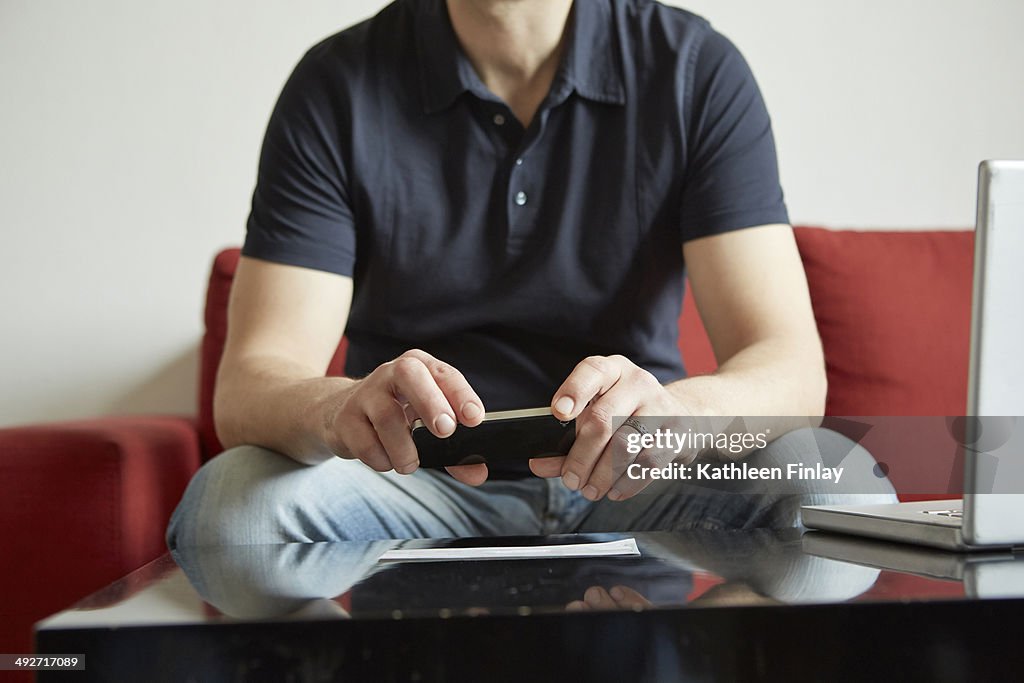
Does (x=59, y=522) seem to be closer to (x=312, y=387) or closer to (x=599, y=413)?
(x=312, y=387)

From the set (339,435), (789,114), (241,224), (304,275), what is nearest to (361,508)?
(339,435)

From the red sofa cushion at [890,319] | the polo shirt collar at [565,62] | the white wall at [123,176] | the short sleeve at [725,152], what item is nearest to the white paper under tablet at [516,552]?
the short sleeve at [725,152]

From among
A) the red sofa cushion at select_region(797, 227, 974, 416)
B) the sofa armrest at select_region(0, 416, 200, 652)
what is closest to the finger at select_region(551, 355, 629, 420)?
the sofa armrest at select_region(0, 416, 200, 652)

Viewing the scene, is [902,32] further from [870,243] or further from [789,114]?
[870,243]

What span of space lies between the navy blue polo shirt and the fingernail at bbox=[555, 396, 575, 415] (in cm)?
47

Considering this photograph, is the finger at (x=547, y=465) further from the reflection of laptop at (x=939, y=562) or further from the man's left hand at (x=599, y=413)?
the reflection of laptop at (x=939, y=562)

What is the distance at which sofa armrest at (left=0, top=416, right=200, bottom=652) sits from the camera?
1168 mm

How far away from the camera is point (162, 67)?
6.24 ft

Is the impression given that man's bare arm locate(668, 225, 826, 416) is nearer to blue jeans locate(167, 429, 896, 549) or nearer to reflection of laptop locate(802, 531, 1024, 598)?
blue jeans locate(167, 429, 896, 549)

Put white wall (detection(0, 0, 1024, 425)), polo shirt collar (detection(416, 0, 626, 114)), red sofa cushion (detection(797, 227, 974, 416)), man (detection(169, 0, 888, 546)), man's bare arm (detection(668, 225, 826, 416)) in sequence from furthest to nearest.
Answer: white wall (detection(0, 0, 1024, 425)) → red sofa cushion (detection(797, 227, 974, 416)) → polo shirt collar (detection(416, 0, 626, 114)) → man (detection(169, 0, 888, 546)) → man's bare arm (detection(668, 225, 826, 416))

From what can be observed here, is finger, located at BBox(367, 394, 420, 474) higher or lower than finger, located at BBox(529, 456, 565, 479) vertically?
higher

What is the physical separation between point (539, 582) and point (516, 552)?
14 centimetres

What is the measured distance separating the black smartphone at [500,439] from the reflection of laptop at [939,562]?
0.67ft

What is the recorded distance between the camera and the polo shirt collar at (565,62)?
4.25 feet
